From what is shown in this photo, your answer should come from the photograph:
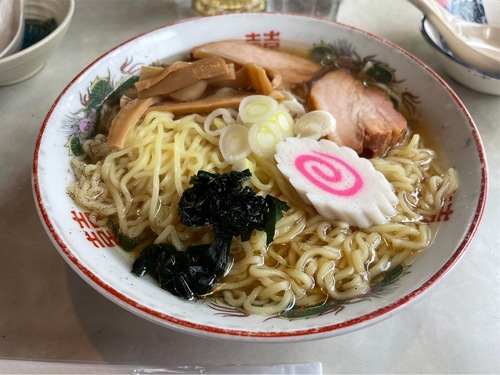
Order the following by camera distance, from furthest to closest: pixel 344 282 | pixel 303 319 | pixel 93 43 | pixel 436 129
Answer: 1. pixel 93 43
2. pixel 436 129
3. pixel 344 282
4. pixel 303 319

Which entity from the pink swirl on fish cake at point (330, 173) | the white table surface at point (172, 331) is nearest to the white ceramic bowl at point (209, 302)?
the white table surface at point (172, 331)

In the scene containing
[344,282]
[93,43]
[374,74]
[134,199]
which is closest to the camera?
[344,282]

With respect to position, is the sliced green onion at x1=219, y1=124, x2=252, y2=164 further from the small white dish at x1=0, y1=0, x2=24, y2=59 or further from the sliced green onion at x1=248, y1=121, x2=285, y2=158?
the small white dish at x1=0, y1=0, x2=24, y2=59

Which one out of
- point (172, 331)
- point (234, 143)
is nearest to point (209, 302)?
point (172, 331)

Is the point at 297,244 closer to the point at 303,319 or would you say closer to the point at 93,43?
the point at 303,319

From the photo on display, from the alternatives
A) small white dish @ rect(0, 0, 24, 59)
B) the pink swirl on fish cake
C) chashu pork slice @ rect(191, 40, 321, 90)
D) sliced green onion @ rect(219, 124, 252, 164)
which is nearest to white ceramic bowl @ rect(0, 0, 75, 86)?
small white dish @ rect(0, 0, 24, 59)

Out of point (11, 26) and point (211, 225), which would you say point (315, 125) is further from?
point (11, 26)

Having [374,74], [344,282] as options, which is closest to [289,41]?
[374,74]
